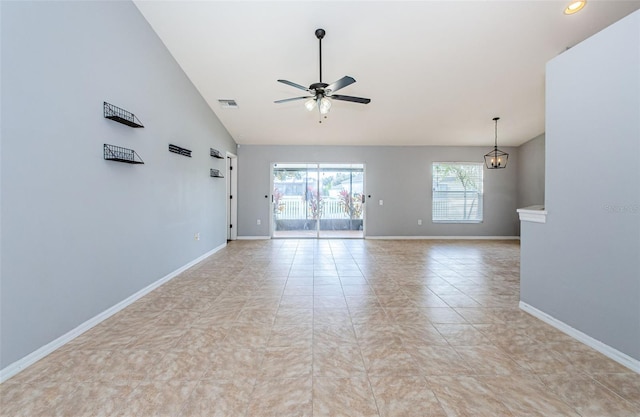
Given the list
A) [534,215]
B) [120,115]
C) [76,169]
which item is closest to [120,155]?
[120,115]

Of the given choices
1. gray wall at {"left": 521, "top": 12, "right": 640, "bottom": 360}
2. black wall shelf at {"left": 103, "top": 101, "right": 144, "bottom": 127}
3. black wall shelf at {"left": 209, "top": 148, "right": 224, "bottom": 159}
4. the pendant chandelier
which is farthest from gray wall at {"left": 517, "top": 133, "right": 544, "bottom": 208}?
black wall shelf at {"left": 103, "top": 101, "right": 144, "bottom": 127}

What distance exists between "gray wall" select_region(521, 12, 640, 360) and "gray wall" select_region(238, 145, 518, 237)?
464cm

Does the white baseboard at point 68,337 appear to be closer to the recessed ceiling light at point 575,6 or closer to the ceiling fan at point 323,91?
the ceiling fan at point 323,91

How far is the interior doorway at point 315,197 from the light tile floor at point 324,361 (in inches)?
159

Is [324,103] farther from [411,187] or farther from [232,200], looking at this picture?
[411,187]

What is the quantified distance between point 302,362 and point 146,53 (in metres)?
3.64

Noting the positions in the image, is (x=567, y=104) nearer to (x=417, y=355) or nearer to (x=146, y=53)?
(x=417, y=355)

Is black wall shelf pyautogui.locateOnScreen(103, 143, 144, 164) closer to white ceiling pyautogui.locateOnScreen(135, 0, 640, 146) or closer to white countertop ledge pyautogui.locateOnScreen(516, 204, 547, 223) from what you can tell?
white ceiling pyautogui.locateOnScreen(135, 0, 640, 146)

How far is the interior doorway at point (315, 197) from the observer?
707 centimetres

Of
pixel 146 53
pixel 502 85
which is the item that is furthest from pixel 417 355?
pixel 502 85

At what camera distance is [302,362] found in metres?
1.75

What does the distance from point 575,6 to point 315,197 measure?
215 inches

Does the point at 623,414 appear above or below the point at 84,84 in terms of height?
below

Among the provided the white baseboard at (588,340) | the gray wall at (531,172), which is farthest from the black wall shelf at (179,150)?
the gray wall at (531,172)
